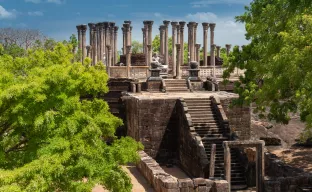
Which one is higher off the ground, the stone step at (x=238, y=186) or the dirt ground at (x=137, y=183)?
the dirt ground at (x=137, y=183)

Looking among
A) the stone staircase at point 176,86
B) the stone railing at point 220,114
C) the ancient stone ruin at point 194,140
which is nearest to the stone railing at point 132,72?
the ancient stone ruin at point 194,140

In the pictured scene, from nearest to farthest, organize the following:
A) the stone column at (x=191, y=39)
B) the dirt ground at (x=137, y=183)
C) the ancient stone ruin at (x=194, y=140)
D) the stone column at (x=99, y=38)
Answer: the ancient stone ruin at (x=194, y=140) → the dirt ground at (x=137, y=183) → the stone column at (x=99, y=38) → the stone column at (x=191, y=39)

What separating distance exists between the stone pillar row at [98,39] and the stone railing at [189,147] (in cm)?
2331

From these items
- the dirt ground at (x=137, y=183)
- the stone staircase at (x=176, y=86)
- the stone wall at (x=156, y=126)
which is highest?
the stone staircase at (x=176, y=86)

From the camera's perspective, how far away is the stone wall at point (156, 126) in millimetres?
21000

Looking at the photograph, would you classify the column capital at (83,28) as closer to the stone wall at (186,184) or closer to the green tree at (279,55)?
the green tree at (279,55)

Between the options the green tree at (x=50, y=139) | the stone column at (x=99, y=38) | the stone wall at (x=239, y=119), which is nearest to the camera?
the green tree at (x=50, y=139)

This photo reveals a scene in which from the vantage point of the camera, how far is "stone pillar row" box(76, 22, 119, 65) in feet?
143

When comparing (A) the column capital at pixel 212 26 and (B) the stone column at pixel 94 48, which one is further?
(A) the column capital at pixel 212 26

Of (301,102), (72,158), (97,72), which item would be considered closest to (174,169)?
(301,102)

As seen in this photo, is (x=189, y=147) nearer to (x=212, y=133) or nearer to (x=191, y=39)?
(x=212, y=133)

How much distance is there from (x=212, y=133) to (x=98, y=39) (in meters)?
27.4

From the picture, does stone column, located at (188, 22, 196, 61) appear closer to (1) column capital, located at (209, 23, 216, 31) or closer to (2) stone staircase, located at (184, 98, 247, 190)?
(1) column capital, located at (209, 23, 216, 31)

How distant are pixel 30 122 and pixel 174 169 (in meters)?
12.0
